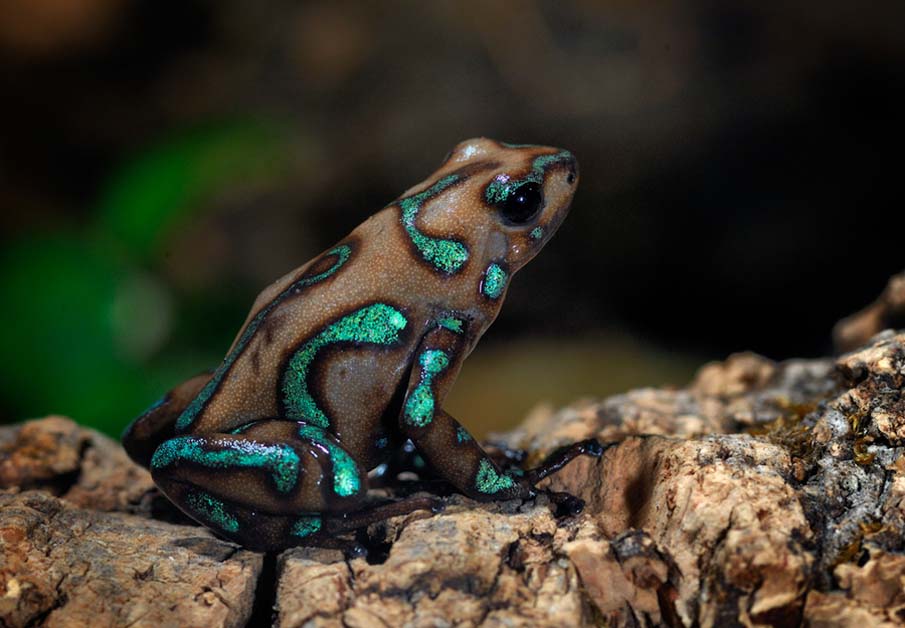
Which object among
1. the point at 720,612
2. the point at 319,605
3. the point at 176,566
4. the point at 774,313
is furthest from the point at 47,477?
the point at 774,313

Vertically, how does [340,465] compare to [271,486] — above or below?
above

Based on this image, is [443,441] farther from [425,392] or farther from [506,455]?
[506,455]

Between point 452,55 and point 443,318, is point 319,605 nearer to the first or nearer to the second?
point 443,318

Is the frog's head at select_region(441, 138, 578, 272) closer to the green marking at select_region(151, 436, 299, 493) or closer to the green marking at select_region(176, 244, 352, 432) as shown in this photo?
the green marking at select_region(176, 244, 352, 432)

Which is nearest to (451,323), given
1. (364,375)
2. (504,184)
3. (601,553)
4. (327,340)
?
(364,375)

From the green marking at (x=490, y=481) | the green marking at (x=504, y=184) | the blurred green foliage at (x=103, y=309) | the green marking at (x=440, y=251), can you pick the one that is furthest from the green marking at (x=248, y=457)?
the blurred green foliage at (x=103, y=309)

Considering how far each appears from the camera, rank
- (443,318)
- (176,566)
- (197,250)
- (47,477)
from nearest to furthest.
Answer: (176,566), (443,318), (47,477), (197,250)

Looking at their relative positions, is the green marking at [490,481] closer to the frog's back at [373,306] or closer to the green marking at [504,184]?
the frog's back at [373,306]
